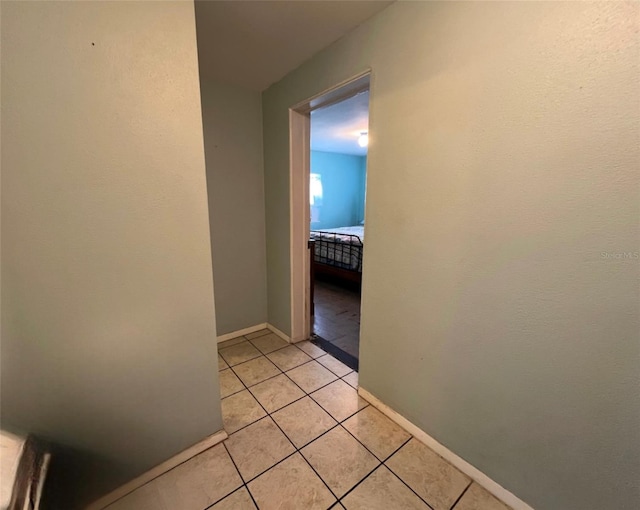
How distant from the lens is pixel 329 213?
6.42 meters

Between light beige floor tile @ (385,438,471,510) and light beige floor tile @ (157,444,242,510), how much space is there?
77 centimetres

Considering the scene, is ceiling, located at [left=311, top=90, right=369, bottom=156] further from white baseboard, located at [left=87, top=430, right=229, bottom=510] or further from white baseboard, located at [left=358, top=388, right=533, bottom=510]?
white baseboard, located at [left=87, top=430, right=229, bottom=510]

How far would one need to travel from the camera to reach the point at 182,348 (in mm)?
1274

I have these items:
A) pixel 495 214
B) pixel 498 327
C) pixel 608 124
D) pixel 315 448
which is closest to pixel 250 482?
pixel 315 448

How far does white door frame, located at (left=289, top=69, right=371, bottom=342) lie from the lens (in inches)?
79.8

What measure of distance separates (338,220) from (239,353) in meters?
4.79

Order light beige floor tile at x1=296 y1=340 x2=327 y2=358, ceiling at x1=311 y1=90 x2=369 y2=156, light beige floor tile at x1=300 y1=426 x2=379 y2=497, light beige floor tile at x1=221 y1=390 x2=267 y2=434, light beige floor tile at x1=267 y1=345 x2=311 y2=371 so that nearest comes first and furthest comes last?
light beige floor tile at x1=300 y1=426 x2=379 y2=497 < light beige floor tile at x1=221 y1=390 x2=267 y2=434 < light beige floor tile at x1=267 y1=345 x2=311 y2=371 < light beige floor tile at x1=296 y1=340 x2=327 y2=358 < ceiling at x1=311 y1=90 x2=369 y2=156

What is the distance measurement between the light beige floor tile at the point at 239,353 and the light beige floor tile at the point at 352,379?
0.77 m

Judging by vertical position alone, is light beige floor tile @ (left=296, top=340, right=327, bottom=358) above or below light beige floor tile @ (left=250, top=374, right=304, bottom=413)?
above

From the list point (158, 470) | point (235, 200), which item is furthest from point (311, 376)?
point (235, 200)

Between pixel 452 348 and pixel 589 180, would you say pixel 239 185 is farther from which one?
pixel 589 180

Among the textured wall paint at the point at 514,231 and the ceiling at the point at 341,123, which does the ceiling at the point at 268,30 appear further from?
the ceiling at the point at 341,123

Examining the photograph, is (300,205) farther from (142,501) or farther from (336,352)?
(142,501)

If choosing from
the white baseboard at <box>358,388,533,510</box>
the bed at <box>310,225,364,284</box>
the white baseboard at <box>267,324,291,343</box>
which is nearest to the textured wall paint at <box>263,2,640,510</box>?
the white baseboard at <box>358,388,533,510</box>
